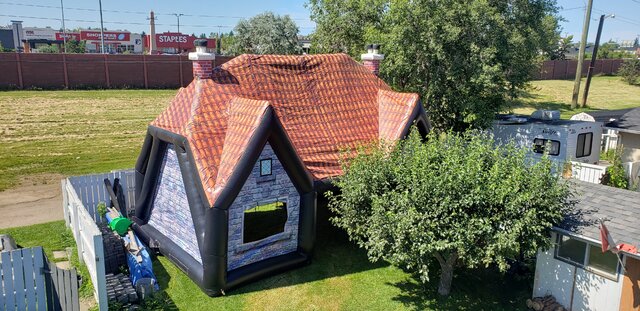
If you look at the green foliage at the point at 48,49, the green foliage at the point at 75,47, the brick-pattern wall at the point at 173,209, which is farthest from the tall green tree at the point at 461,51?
the green foliage at the point at 75,47

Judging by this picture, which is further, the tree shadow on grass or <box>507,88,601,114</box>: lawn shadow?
<box>507,88,601,114</box>: lawn shadow

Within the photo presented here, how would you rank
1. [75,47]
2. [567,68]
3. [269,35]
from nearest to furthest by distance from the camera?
[269,35] → [567,68] → [75,47]

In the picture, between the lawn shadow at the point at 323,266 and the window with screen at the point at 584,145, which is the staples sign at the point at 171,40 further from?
the lawn shadow at the point at 323,266

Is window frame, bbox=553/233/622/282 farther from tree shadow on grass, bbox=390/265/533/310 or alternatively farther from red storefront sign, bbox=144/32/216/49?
red storefront sign, bbox=144/32/216/49

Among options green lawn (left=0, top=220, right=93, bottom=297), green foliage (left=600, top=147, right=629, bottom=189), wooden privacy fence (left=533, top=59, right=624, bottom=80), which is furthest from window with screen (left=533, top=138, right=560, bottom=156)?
wooden privacy fence (left=533, top=59, right=624, bottom=80)

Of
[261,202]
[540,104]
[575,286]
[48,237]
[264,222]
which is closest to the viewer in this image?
[575,286]

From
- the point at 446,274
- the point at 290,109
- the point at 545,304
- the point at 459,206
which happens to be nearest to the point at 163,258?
the point at 290,109

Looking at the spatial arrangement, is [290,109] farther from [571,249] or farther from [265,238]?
[571,249]
